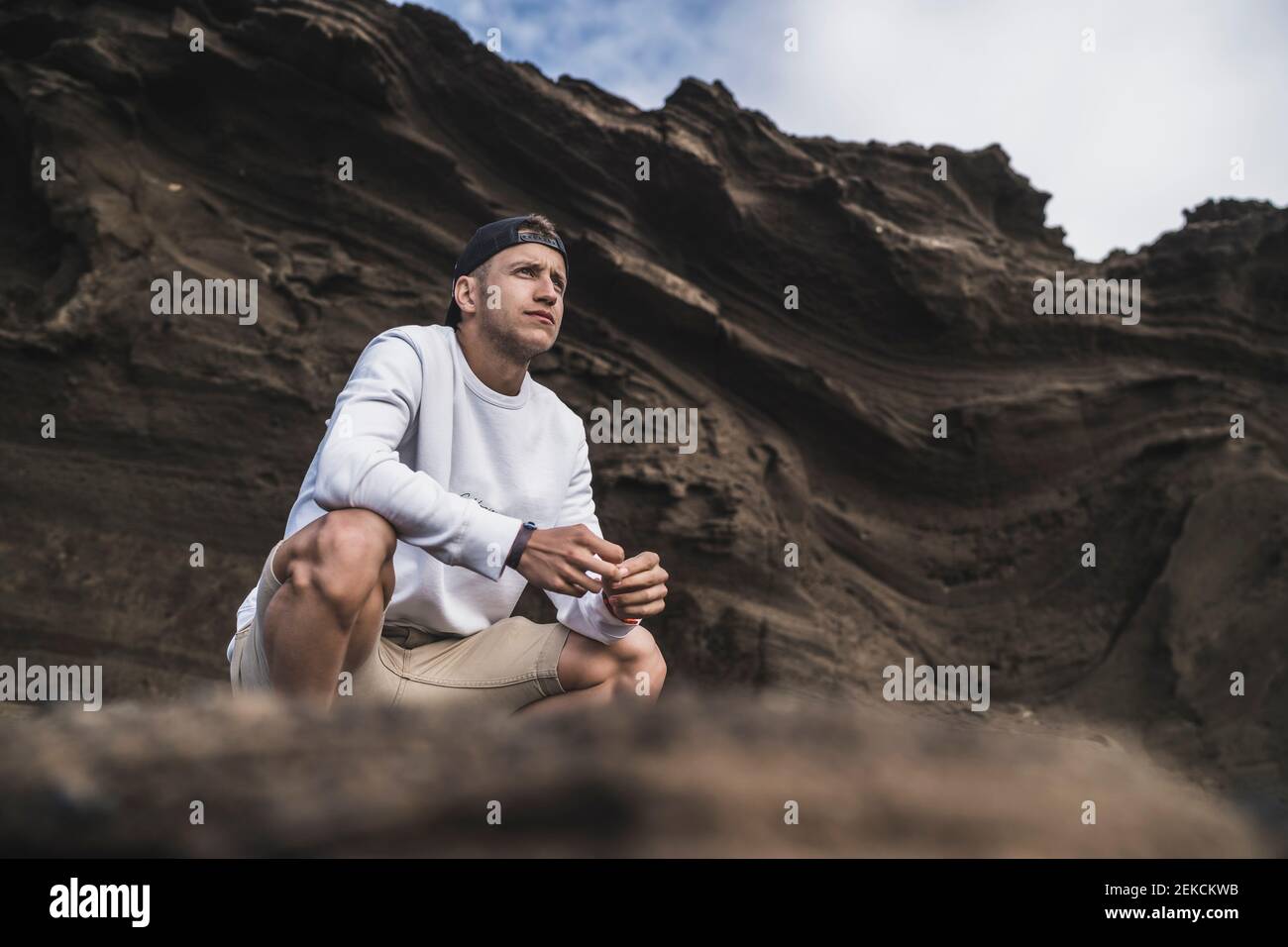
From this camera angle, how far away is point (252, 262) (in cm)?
669

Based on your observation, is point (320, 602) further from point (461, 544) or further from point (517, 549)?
point (517, 549)

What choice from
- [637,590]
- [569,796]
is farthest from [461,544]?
[569,796]

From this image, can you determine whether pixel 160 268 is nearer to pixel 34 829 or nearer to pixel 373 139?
pixel 373 139

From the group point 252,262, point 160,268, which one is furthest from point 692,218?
point 160,268

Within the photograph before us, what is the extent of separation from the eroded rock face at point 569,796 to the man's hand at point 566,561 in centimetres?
122

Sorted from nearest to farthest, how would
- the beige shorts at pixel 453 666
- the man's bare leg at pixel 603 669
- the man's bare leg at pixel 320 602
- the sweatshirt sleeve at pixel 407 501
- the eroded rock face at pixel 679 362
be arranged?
the man's bare leg at pixel 320 602 < the sweatshirt sleeve at pixel 407 501 < the beige shorts at pixel 453 666 < the man's bare leg at pixel 603 669 < the eroded rock face at pixel 679 362

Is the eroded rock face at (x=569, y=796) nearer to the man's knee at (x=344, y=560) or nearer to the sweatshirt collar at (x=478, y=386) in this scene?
the man's knee at (x=344, y=560)

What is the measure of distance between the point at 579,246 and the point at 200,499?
120 inches

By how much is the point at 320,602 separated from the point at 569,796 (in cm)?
140

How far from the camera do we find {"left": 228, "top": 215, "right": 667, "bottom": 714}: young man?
211 cm

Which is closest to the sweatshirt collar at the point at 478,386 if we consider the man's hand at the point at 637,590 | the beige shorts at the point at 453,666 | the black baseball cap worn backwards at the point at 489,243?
the black baseball cap worn backwards at the point at 489,243

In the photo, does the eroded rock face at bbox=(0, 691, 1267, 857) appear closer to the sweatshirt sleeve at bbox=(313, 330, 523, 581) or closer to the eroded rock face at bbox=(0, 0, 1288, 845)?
the sweatshirt sleeve at bbox=(313, 330, 523, 581)

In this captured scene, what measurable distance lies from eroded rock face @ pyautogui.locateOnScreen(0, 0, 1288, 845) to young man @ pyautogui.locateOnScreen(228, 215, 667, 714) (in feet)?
11.1

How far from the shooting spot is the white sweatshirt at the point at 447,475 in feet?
7.17
